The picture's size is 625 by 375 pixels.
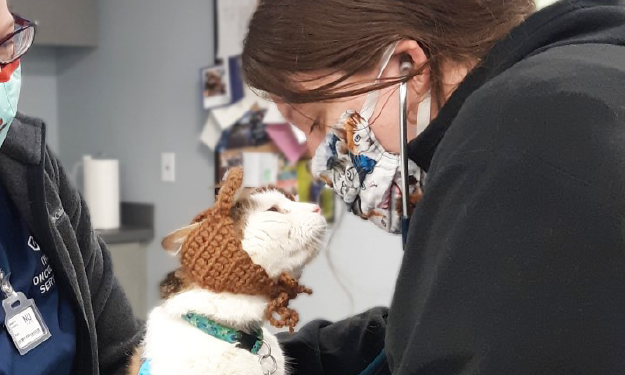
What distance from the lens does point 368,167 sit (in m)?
0.87

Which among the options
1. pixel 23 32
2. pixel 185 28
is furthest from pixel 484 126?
pixel 185 28

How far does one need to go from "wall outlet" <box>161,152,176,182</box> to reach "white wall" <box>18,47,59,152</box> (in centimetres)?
74

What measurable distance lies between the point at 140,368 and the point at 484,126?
658mm

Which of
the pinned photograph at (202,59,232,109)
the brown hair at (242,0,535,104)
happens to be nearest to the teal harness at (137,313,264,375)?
the brown hair at (242,0,535,104)

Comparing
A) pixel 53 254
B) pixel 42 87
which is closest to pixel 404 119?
pixel 53 254

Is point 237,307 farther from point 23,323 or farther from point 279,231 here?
point 23,323

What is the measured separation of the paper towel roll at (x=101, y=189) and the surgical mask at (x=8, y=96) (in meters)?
1.75

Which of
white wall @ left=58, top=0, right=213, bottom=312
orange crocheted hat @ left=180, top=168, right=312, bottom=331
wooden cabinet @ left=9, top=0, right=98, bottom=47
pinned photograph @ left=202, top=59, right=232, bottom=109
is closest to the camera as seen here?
orange crocheted hat @ left=180, top=168, right=312, bottom=331

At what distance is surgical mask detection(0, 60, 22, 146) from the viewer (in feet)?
3.24

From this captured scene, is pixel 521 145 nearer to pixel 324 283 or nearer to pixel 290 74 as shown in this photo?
pixel 290 74

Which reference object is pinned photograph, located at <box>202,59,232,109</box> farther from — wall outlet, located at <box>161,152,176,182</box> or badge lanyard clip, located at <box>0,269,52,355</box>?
badge lanyard clip, located at <box>0,269,52,355</box>

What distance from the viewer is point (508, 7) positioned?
0.81 m

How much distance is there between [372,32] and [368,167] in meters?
0.18

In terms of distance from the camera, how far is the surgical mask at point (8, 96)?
99 centimetres
